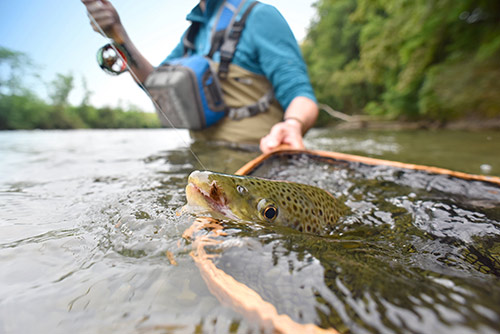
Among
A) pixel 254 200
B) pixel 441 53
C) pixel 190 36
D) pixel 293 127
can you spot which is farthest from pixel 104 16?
pixel 441 53

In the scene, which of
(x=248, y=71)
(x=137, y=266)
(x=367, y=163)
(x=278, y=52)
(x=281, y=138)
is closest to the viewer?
(x=137, y=266)

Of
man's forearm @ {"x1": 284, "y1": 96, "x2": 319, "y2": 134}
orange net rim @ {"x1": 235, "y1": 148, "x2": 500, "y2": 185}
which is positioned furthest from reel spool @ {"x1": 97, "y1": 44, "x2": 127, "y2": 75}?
man's forearm @ {"x1": 284, "y1": 96, "x2": 319, "y2": 134}

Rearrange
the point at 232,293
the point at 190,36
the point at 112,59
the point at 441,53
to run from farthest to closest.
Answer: the point at 441,53, the point at 190,36, the point at 112,59, the point at 232,293

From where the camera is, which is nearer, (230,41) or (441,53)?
(230,41)

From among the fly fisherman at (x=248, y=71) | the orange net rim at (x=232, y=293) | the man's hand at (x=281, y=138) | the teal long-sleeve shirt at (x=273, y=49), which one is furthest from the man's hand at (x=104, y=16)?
the teal long-sleeve shirt at (x=273, y=49)

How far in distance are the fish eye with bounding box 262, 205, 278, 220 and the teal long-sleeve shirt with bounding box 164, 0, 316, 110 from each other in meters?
2.32

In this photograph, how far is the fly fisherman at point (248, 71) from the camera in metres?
3.17

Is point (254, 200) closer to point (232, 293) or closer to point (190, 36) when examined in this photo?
point (232, 293)

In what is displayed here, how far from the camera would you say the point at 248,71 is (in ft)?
11.5

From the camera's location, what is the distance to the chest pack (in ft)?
10.3

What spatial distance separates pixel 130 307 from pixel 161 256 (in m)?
0.23

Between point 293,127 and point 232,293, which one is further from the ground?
point 293,127

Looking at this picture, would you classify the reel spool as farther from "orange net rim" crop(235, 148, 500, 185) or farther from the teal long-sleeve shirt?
the teal long-sleeve shirt

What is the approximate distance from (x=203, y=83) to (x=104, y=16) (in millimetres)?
1607
